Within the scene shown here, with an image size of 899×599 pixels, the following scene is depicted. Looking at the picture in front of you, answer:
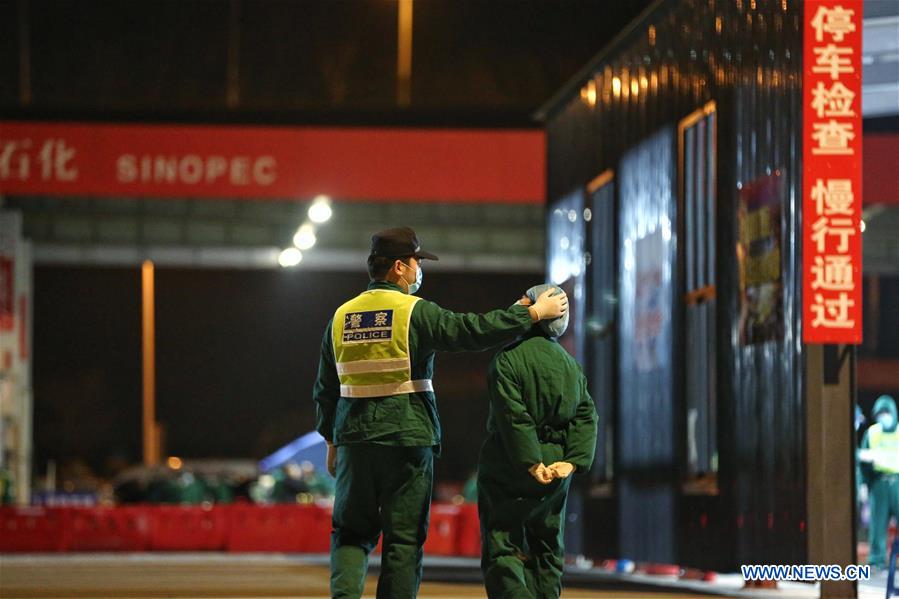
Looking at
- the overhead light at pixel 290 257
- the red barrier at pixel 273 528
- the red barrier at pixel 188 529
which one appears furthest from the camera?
the overhead light at pixel 290 257

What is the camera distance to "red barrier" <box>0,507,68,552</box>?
25.5m

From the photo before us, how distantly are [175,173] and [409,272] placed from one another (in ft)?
45.9

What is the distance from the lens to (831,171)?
35.4ft

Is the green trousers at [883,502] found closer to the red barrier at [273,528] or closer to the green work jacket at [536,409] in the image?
the green work jacket at [536,409]

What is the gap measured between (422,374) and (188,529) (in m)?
18.4

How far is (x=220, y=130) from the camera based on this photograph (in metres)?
21.9

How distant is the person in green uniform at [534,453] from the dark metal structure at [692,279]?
3244 mm

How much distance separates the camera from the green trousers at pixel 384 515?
7.91 m

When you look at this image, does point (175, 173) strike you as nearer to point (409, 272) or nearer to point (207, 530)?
point (207, 530)

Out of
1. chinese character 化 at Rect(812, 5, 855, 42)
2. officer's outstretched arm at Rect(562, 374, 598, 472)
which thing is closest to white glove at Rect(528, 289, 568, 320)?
officer's outstretched arm at Rect(562, 374, 598, 472)

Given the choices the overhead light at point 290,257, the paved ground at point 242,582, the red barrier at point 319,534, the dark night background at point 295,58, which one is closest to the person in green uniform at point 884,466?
the paved ground at point 242,582

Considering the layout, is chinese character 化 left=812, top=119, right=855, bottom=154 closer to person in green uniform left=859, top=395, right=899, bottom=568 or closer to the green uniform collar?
the green uniform collar

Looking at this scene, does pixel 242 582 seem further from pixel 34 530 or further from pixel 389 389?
pixel 34 530

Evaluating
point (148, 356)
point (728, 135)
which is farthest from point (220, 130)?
point (148, 356)
